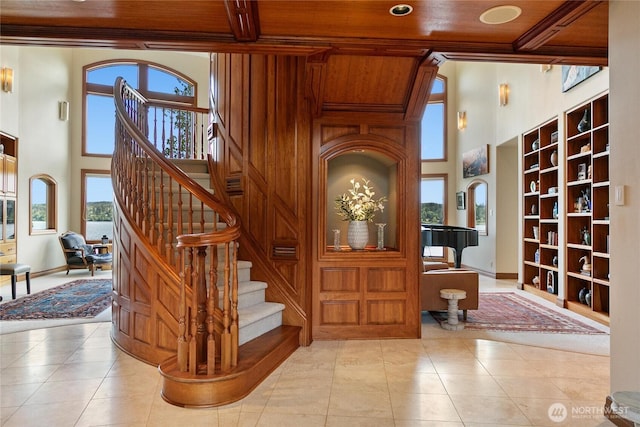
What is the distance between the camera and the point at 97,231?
977cm

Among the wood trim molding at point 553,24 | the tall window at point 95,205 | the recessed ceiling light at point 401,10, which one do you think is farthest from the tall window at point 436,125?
the tall window at point 95,205

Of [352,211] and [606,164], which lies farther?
[606,164]

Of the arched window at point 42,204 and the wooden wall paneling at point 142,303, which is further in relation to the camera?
the arched window at point 42,204

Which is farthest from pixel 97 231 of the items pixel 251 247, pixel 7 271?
pixel 251 247

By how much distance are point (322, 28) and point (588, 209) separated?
15.4 feet

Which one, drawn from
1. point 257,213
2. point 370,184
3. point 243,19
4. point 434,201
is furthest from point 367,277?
point 434,201

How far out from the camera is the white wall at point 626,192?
2.16m

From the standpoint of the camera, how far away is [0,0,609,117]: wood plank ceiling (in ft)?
7.61

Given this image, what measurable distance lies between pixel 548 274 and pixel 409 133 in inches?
160

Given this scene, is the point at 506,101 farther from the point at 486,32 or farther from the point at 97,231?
the point at 97,231

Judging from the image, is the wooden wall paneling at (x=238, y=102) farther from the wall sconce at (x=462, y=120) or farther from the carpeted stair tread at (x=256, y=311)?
the wall sconce at (x=462, y=120)

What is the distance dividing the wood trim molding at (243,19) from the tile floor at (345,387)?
2.52 m

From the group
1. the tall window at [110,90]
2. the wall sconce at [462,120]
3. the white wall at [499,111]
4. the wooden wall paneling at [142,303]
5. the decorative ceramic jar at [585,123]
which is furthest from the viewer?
the tall window at [110,90]

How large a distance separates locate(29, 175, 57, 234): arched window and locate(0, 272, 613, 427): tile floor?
16.9 ft
